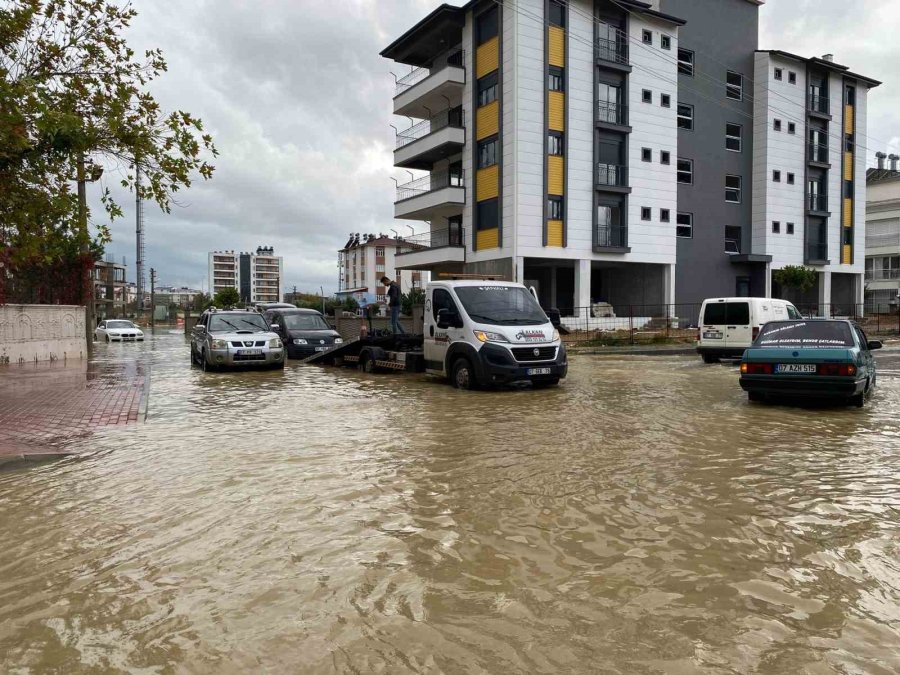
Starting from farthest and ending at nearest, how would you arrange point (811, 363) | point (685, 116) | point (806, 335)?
1. point (685, 116)
2. point (806, 335)
3. point (811, 363)

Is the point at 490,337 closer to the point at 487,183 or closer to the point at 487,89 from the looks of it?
the point at 487,183

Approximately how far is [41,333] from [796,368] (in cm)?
2100

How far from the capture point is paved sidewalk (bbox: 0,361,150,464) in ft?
25.6

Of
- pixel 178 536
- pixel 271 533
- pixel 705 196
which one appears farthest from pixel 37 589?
pixel 705 196

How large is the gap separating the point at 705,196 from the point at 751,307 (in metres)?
22.5

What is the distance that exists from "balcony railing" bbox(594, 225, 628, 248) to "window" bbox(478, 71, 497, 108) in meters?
8.69

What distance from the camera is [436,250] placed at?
35719mm

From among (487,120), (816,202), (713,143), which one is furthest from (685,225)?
(487,120)

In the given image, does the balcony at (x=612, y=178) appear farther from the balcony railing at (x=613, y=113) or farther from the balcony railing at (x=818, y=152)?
the balcony railing at (x=818, y=152)

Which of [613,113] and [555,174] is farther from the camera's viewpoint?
[613,113]

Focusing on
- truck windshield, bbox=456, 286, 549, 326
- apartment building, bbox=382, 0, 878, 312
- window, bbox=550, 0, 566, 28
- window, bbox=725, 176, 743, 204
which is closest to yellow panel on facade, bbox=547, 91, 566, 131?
apartment building, bbox=382, 0, 878, 312

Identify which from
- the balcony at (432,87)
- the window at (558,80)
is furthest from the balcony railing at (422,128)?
the window at (558,80)

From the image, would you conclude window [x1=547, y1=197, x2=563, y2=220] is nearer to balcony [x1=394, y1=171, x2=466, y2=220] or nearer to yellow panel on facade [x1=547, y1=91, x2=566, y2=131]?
yellow panel on facade [x1=547, y1=91, x2=566, y2=131]

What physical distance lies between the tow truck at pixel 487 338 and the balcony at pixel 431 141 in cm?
2213
